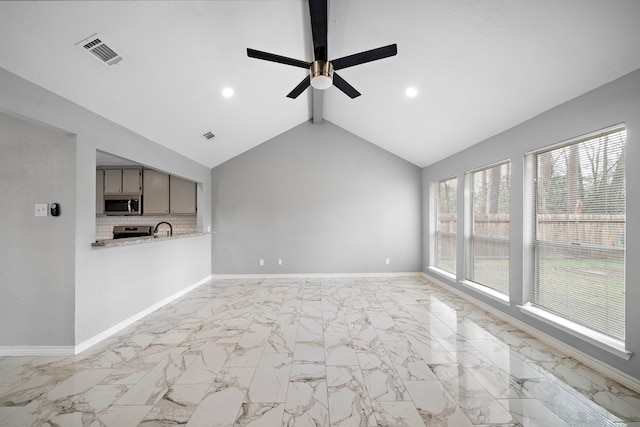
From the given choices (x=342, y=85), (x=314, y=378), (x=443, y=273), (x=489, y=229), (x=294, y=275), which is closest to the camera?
(x=314, y=378)

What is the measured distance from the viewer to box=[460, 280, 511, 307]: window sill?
11.8 ft

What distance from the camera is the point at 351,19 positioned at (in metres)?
2.85

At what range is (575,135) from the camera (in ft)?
8.72

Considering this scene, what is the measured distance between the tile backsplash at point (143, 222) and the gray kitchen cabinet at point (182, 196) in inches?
15.7

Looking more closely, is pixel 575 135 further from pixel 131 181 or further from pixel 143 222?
pixel 143 222

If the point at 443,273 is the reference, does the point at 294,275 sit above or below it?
below

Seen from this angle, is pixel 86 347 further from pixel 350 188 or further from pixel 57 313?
pixel 350 188

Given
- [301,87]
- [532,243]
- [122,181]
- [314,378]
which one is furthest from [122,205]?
[532,243]

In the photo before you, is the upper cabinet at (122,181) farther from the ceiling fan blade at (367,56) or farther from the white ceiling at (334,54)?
the ceiling fan blade at (367,56)

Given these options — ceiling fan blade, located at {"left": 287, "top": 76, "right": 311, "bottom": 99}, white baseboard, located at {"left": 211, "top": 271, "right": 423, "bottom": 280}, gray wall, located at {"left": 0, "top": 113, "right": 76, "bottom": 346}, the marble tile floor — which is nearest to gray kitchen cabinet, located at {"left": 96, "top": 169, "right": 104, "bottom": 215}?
white baseboard, located at {"left": 211, "top": 271, "right": 423, "bottom": 280}

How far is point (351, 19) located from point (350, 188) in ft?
11.7

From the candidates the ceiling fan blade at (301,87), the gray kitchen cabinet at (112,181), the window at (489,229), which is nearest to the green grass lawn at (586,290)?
the window at (489,229)

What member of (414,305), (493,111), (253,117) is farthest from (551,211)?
(253,117)

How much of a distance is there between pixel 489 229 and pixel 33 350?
567 cm
